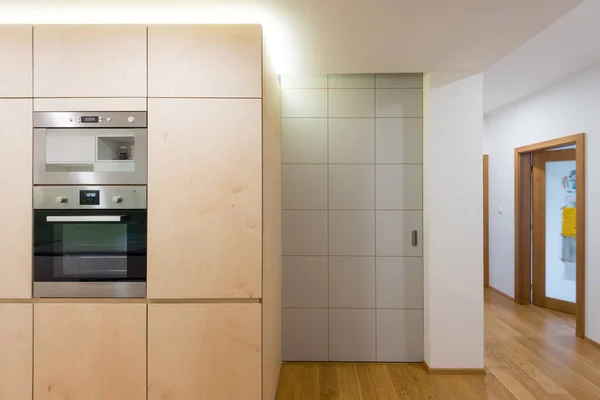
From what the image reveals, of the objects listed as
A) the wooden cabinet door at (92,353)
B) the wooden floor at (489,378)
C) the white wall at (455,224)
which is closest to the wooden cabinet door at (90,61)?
the wooden cabinet door at (92,353)

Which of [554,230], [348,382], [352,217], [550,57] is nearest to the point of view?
[348,382]

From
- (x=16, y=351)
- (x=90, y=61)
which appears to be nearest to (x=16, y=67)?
(x=90, y=61)

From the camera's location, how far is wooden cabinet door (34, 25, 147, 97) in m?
2.04

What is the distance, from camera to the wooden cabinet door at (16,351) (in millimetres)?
2039

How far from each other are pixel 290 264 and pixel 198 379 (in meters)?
1.37

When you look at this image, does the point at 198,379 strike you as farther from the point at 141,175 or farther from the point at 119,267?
the point at 141,175

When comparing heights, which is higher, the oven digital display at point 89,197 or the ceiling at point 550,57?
the ceiling at point 550,57

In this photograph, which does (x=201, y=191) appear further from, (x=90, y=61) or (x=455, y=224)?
(x=455, y=224)

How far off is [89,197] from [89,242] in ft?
0.79

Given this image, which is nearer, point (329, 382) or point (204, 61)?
point (204, 61)

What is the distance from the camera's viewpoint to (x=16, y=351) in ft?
6.71

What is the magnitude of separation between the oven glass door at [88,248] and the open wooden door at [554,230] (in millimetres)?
5027

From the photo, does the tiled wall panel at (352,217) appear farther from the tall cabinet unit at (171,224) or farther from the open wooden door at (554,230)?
the open wooden door at (554,230)

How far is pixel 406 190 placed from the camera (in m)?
3.24
